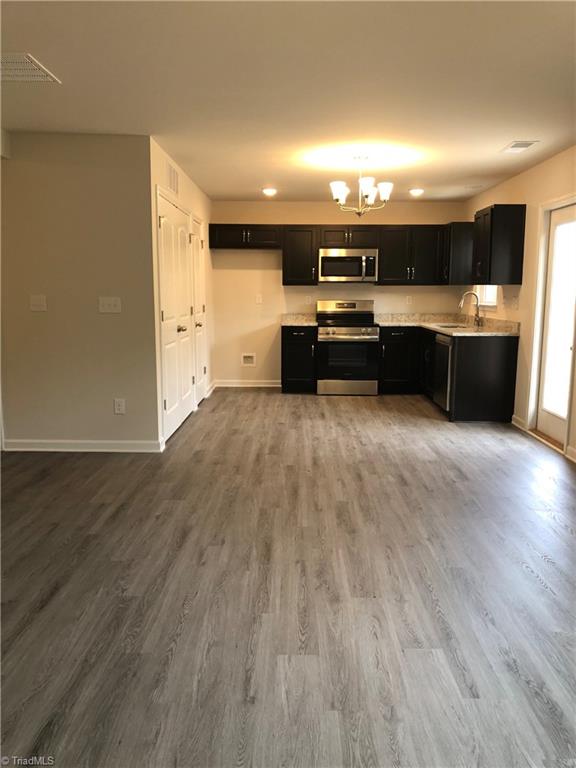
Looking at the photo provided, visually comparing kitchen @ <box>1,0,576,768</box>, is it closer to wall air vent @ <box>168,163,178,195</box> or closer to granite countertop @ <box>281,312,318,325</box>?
wall air vent @ <box>168,163,178,195</box>

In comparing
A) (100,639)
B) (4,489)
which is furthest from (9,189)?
(100,639)

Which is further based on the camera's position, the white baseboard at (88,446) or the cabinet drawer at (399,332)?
the cabinet drawer at (399,332)

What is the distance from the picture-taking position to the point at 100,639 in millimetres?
2072

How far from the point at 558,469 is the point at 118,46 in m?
4.01

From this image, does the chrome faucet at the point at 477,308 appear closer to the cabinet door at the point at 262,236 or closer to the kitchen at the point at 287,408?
the kitchen at the point at 287,408

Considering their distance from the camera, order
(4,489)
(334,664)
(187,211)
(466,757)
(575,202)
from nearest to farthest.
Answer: (466,757), (334,664), (4,489), (575,202), (187,211)

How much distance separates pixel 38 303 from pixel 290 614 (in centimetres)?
337

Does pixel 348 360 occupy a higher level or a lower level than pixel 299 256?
lower

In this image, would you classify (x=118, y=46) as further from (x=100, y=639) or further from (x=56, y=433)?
(x=56, y=433)

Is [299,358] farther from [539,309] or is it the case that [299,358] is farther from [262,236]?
[539,309]

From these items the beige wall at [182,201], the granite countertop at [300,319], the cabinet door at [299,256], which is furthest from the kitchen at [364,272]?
the beige wall at [182,201]

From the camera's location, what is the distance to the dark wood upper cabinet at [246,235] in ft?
23.5

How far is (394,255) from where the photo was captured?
7.17 m

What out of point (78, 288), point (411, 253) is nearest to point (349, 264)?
point (411, 253)
